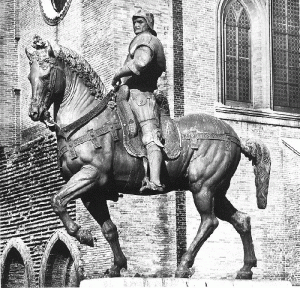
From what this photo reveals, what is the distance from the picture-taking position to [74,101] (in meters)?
13.8

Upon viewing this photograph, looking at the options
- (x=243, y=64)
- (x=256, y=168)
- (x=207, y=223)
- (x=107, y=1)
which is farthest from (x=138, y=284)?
(x=243, y=64)

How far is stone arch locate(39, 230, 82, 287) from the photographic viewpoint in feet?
81.3

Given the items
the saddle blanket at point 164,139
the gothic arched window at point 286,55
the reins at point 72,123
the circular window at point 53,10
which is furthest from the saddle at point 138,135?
the circular window at point 53,10

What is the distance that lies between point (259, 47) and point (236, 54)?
629 millimetres

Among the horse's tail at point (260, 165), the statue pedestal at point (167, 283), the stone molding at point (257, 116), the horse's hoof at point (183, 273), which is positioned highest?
the stone molding at point (257, 116)

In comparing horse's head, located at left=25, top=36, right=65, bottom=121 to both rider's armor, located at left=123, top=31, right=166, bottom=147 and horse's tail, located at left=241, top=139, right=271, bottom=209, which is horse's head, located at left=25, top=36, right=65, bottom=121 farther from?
horse's tail, located at left=241, top=139, right=271, bottom=209

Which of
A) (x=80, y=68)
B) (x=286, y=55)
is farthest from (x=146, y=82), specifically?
(x=286, y=55)

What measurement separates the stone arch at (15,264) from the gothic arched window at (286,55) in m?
7.02

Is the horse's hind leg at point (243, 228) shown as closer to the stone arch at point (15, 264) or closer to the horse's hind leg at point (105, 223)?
the horse's hind leg at point (105, 223)

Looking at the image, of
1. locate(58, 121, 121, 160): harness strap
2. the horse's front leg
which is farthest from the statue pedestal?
locate(58, 121, 121, 160): harness strap

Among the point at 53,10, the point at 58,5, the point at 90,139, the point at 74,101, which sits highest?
the point at 58,5

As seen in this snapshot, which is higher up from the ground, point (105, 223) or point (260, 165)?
point (260, 165)

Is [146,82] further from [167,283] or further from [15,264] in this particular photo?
[15,264]

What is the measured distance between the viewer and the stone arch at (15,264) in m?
25.8
